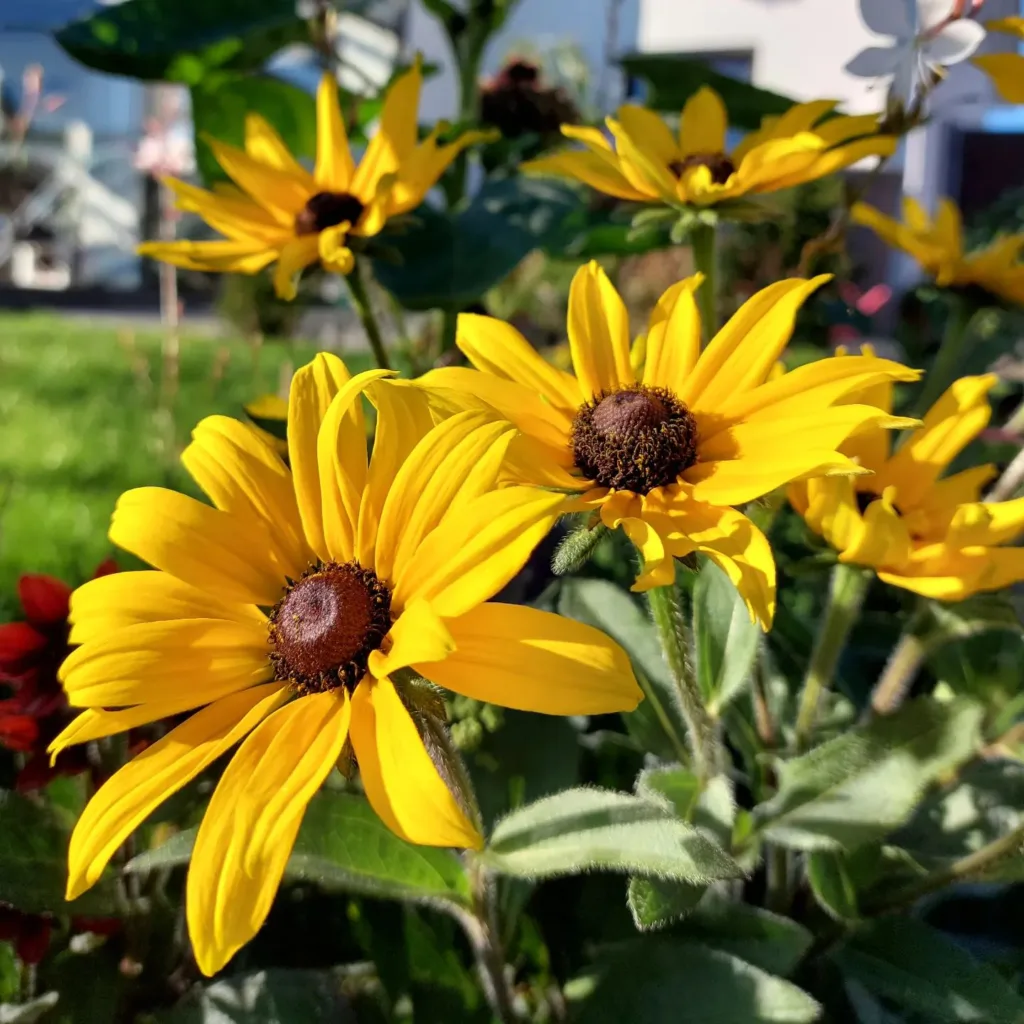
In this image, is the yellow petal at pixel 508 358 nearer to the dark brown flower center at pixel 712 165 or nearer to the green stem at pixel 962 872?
the dark brown flower center at pixel 712 165

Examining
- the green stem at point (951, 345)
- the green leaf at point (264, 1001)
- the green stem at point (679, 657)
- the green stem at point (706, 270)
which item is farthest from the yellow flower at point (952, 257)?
the green leaf at point (264, 1001)

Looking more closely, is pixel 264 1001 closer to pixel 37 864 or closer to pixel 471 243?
pixel 37 864

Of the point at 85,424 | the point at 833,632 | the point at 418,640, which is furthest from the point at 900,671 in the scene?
the point at 85,424

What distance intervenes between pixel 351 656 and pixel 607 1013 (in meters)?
0.26

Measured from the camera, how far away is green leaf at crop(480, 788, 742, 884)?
0.37 metres

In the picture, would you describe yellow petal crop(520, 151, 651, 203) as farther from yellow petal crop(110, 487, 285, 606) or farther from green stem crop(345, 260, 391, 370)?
yellow petal crop(110, 487, 285, 606)

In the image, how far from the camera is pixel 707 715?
Answer: 500 millimetres

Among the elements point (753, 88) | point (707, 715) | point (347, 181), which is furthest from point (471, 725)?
point (753, 88)

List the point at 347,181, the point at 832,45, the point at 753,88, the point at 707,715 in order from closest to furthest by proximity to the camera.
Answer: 1. the point at 707,715
2. the point at 347,181
3. the point at 753,88
4. the point at 832,45

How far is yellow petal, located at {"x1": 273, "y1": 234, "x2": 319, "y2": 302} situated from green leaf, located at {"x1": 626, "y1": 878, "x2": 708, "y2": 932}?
40 centimetres

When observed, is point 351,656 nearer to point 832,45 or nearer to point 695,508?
point 695,508

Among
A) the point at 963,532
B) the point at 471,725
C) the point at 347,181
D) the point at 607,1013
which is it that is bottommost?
the point at 607,1013

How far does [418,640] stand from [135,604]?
5.5 inches

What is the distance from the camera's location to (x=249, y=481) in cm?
41
